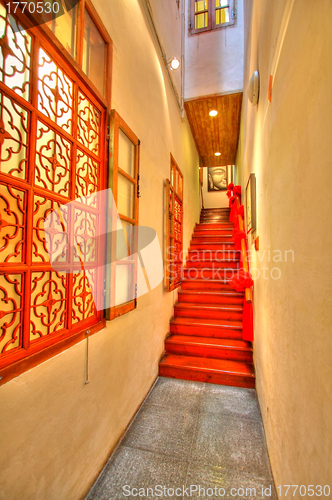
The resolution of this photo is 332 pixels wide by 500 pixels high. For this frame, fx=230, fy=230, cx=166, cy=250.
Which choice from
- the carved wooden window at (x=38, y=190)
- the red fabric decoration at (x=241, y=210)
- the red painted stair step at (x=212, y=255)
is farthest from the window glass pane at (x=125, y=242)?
the red painted stair step at (x=212, y=255)

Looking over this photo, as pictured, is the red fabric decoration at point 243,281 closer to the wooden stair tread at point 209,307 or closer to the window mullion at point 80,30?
the wooden stair tread at point 209,307

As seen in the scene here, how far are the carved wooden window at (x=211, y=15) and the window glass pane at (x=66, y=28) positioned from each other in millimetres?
4086

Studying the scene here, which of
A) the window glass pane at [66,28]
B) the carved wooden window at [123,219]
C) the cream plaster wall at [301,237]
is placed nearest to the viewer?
the cream plaster wall at [301,237]

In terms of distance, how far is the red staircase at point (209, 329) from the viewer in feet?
8.57

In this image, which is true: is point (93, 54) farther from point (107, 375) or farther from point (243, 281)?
point (243, 281)

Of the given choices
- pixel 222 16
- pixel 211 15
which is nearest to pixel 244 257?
pixel 222 16

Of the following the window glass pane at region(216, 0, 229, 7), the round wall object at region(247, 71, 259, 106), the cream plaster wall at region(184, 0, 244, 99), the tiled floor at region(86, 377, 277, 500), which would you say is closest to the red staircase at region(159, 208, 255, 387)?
the tiled floor at region(86, 377, 277, 500)

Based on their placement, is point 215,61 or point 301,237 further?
point 215,61

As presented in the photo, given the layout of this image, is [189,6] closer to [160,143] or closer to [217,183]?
[160,143]

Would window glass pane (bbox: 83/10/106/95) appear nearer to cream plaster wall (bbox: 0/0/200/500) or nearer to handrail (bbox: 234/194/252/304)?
cream plaster wall (bbox: 0/0/200/500)

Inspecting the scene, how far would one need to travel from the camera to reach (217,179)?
9000mm

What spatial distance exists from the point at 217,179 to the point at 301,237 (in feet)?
28.4

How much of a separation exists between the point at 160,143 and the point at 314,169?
237 cm

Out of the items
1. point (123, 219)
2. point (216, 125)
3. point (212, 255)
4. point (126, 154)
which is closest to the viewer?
point (123, 219)
